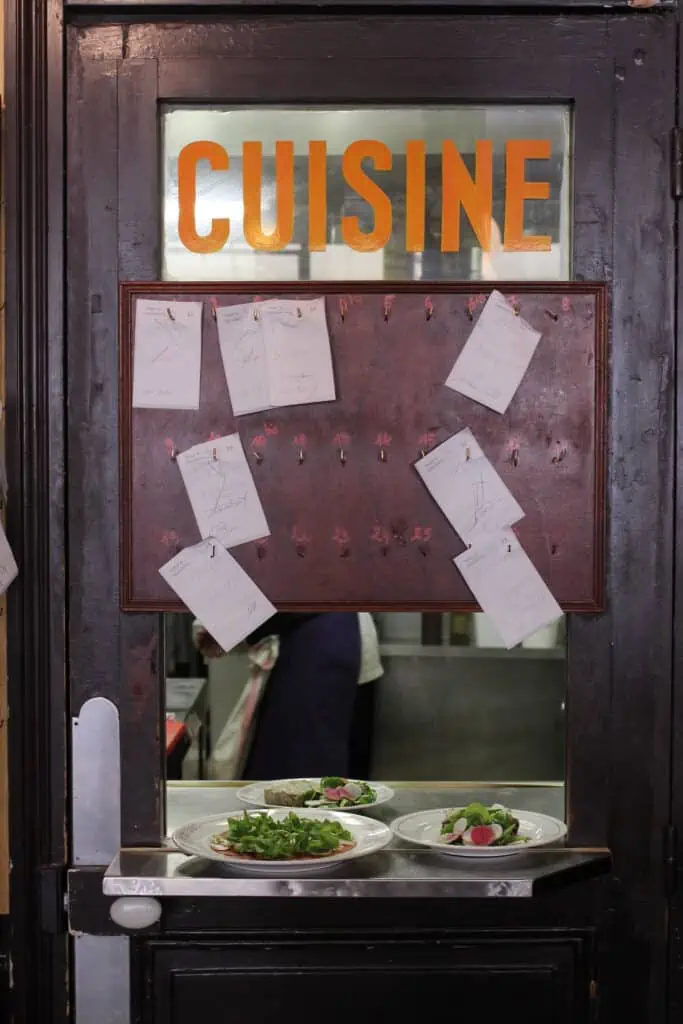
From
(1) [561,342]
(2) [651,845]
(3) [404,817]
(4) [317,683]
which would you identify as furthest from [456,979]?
(1) [561,342]

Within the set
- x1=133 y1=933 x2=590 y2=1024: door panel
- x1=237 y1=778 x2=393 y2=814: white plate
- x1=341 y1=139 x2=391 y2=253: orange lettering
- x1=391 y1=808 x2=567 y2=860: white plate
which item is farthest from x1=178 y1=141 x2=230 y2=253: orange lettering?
x1=133 y1=933 x2=590 y2=1024: door panel

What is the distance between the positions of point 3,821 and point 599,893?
107cm

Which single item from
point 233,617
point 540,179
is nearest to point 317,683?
point 233,617

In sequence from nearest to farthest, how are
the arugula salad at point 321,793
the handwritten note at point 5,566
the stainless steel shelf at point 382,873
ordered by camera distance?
the stainless steel shelf at point 382,873 < the handwritten note at point 5,566 < the arugula salad at point 321,793

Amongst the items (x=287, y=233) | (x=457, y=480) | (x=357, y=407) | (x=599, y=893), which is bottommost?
(x=599, y=893)

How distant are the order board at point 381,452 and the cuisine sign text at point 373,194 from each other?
0.30ft

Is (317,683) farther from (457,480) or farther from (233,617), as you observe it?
(457,480)

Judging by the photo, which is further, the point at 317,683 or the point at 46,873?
the point at 317,683

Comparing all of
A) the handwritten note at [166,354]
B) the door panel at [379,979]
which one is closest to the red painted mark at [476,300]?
the handwritten note at [166,354]

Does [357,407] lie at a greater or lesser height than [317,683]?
greater

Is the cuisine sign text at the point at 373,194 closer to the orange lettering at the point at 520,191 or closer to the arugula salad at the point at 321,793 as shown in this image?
the orange lettering at the point at 520,191

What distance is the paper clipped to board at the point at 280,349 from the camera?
6.08 feet

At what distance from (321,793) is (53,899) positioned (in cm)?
51

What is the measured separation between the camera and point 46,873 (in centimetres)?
186
